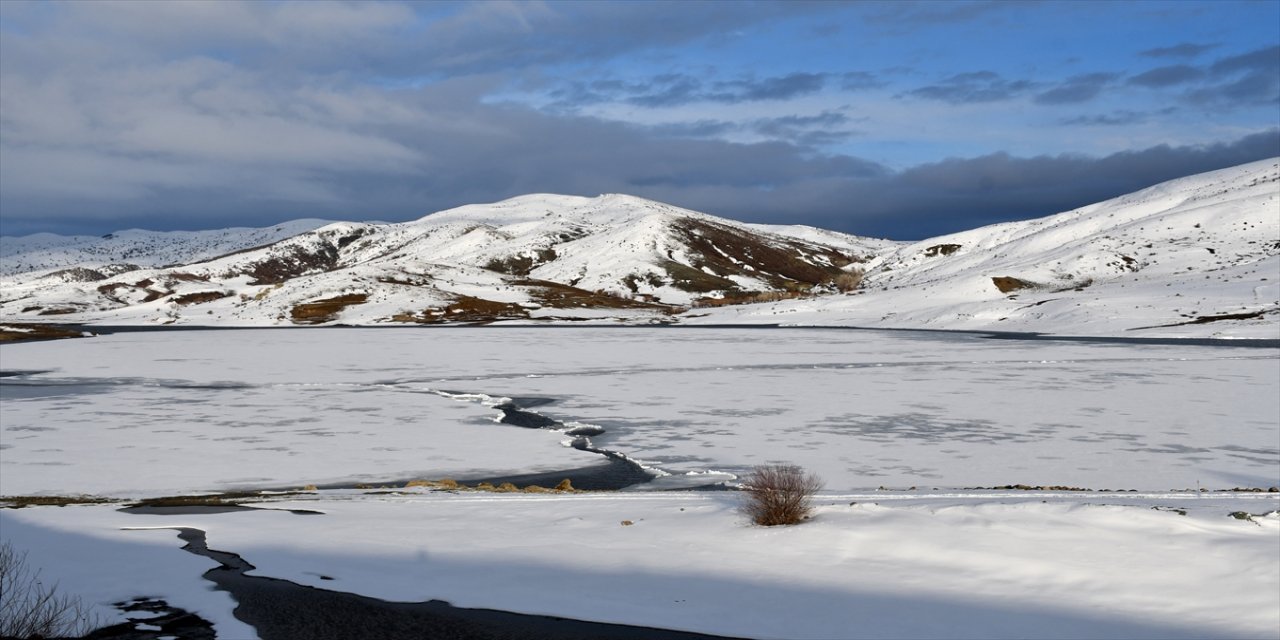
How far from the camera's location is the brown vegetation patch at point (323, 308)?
13362 centimetres

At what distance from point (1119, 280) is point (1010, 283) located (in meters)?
11.1

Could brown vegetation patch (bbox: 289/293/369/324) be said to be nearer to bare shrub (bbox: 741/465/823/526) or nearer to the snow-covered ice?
the snow-covered ice

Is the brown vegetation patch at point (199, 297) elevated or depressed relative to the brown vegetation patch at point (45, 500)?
elevated

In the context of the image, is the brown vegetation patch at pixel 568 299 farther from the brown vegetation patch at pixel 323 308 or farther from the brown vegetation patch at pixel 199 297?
the brown vegetation patch at pixel 199 297

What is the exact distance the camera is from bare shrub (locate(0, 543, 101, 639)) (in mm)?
9023

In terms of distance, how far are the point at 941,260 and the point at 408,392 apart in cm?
13238

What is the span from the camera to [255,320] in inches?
5251

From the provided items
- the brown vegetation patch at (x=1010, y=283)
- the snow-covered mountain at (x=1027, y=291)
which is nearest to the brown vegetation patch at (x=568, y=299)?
the snow-covered mountain at (x=1027, y=291)

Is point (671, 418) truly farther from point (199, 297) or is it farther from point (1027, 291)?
point (199, 297)

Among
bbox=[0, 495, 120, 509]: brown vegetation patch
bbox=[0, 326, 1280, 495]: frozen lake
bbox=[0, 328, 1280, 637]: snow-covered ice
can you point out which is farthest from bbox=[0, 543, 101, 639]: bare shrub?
bbox=[0, 326, 1280, 495]: frozen lake

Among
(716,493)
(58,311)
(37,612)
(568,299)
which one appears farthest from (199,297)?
(37,612)

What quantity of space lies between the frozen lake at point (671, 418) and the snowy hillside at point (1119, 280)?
23827 millimetres

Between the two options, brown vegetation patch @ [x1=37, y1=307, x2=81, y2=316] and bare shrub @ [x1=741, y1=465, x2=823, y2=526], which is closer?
bare shrub @ [x1=741, y1=465, x2=823, y2=526]

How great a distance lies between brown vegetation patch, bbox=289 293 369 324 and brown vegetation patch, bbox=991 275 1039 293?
86.1m
